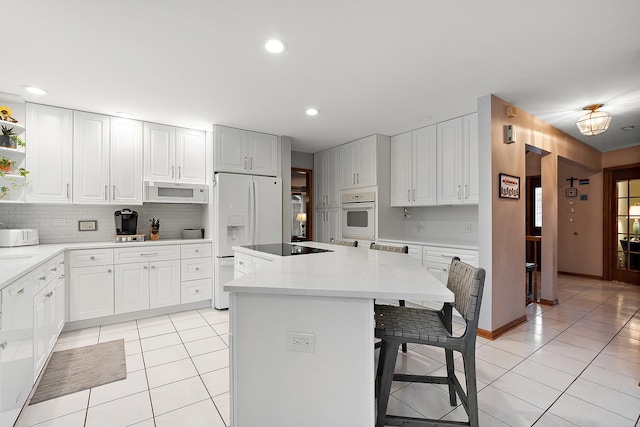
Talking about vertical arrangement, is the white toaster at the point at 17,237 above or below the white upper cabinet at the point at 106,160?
below

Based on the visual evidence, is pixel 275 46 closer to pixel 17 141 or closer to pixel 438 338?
pixel 438 338

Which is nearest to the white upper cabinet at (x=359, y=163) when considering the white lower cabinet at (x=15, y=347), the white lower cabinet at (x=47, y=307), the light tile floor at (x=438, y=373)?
the light tile floor at (x=438, y=373)

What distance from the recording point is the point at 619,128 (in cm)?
430

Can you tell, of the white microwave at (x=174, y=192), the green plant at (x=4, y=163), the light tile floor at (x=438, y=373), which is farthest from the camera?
the white microwave at (x=174, y=192)

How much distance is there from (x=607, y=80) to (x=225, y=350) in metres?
4.20

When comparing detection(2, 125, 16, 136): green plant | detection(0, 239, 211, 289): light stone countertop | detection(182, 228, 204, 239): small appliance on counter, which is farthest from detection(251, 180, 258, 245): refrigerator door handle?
detection(2, 125, 16, 136): green plant

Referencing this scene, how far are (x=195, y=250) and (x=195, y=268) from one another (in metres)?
0.23

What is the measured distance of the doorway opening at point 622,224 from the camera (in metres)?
5.52

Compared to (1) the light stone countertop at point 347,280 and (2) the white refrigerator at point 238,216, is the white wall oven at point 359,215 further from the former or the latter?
(1) the light stone countertop at point 347,280

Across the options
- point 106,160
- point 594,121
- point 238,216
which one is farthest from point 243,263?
point 594,121

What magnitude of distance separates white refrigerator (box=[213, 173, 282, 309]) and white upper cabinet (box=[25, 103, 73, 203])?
1.58 metres

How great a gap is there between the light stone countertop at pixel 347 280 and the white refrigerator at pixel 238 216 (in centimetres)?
212

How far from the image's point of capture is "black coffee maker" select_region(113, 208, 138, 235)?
3725 mm

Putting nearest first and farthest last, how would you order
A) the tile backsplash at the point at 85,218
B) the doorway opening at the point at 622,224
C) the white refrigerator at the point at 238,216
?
the tile backsplash at the point at 85,218 → the white refrigerator at the point at 238,216 → the doorway opening at the point at 622,224
